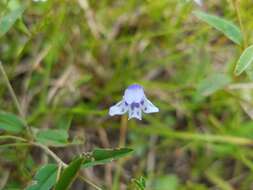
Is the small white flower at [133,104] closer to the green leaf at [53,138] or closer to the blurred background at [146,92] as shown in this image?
the green leaf at [53,138]

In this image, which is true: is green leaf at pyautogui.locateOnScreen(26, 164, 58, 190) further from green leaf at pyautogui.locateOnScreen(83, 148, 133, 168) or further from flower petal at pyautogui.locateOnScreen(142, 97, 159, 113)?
flower petal at pyautogui.locateOnScreen(142, 97, 159, 113)

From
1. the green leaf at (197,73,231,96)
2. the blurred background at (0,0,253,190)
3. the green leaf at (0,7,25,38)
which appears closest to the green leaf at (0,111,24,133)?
the green leaf at (0,7,25,38)

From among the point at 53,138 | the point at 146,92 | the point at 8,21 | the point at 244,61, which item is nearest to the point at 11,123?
the point at 53,138

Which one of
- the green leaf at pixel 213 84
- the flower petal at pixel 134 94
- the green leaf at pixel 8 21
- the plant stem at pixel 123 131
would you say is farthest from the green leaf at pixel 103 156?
the plant stem at pixel 123 131

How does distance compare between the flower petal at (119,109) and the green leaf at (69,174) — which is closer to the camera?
the green leaf at (69,174)

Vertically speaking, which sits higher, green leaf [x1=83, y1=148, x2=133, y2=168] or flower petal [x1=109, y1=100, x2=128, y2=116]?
flower petal [x1=109, y1=100, x2=128, y2=116]
